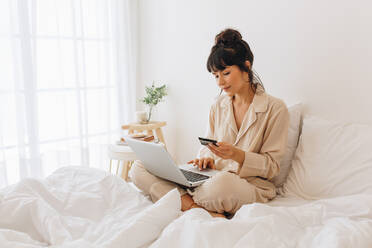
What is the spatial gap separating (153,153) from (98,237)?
1.62ft

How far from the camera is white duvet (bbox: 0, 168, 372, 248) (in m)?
0.94

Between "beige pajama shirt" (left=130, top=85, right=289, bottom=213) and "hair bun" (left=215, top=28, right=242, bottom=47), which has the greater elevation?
"hair bun" (left=215, top=28, right=242, bottom=47)

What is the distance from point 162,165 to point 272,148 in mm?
558

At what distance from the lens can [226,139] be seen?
187 centimetres

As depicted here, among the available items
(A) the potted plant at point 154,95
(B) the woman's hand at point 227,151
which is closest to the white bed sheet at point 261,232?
(B) the woman's hand at point 227,151

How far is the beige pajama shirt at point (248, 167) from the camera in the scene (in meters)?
1.50

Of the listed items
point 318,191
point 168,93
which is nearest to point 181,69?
point 168,93

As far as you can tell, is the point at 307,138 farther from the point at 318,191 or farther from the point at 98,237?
the point at 98,237

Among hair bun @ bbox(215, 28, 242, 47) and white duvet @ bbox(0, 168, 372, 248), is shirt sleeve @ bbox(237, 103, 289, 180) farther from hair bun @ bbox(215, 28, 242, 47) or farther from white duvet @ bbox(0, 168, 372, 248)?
hair bun @ bbox(215, 28, 242, 47)

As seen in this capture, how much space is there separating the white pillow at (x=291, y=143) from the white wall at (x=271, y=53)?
155mm

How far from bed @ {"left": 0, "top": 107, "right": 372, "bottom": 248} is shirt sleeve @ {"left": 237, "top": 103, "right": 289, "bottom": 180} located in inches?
4.9

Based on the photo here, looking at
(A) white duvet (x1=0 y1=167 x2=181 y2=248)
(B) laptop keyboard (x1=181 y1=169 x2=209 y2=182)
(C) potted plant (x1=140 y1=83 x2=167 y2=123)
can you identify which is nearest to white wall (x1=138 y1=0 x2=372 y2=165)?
(C) potted plant (x1=140 y1=83 x2=167 y2=123)

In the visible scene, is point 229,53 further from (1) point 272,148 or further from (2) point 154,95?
(2) point 154,95

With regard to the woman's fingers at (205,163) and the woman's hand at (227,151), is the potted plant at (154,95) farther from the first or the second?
the woman's hand at (227,151)
